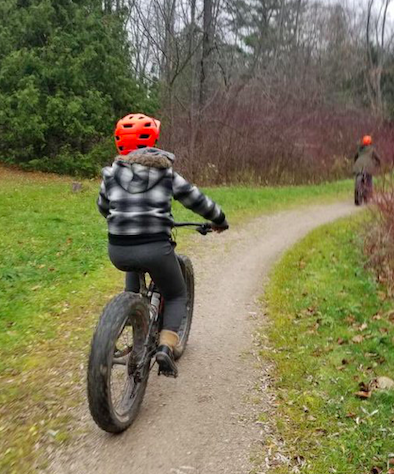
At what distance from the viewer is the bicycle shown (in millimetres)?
3301

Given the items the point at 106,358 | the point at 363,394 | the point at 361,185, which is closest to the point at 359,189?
the point at 361,185

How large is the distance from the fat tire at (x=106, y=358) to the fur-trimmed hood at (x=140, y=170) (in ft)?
2.60

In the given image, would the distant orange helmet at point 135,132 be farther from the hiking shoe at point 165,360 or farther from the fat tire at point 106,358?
the hiking shoe at point 165,360

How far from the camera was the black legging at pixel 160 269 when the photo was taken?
364 centimetres

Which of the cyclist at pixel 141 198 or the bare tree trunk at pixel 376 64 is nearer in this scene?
the cyclist at pixel 141 198

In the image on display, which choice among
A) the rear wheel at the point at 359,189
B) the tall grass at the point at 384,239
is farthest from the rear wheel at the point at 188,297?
the rear wheel at the point at 359,189

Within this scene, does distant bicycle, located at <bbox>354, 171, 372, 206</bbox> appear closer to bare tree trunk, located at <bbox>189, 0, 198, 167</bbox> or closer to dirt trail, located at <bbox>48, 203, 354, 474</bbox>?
bare tree trunk, located at <bbox>189, 0, 198, 167</bbox>

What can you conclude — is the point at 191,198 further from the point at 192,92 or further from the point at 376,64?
the point at 376,64

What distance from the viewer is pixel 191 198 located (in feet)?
12.6

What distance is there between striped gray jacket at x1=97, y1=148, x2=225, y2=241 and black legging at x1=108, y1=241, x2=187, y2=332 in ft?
0.39

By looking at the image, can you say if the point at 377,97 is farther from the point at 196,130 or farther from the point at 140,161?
the point at 140,161

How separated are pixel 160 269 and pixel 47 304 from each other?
3237 mm

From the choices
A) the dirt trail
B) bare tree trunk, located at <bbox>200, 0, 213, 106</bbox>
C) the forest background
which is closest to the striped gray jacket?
the dirt trail

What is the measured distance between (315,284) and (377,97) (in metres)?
30.6
